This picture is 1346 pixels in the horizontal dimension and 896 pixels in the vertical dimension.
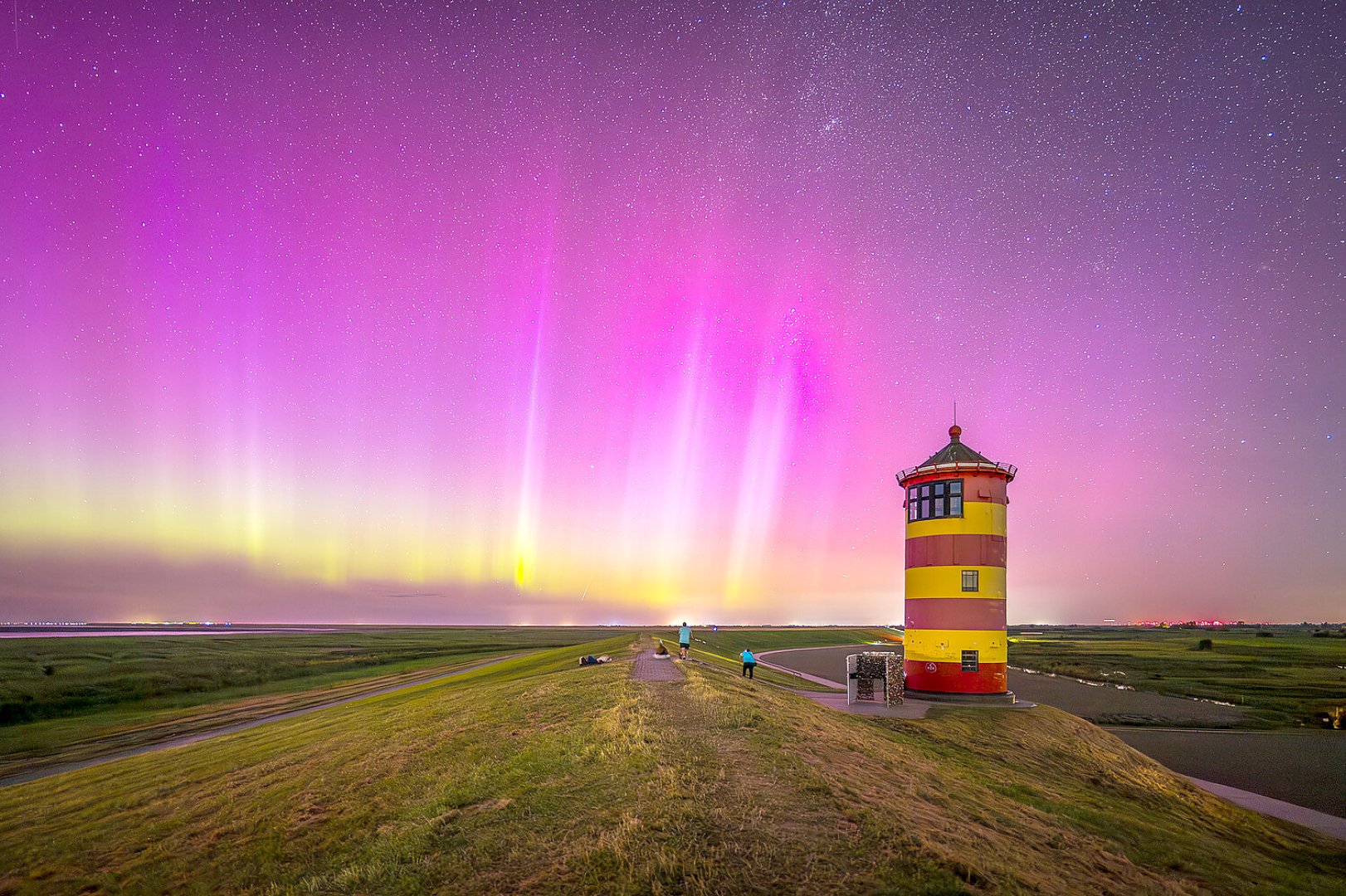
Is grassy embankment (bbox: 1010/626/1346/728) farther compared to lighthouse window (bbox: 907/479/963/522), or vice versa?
grassy embankment (bbox: 1010/626/1346/728)

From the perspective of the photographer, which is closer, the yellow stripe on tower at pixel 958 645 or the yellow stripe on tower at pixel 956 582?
the yellow stripe on tower at pixel 958 645

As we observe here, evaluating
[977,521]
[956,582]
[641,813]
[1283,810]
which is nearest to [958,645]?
[956,582]

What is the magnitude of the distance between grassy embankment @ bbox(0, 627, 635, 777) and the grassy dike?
47.2 ft

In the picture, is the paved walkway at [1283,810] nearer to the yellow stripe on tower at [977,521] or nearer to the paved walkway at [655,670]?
the yellow stripe on tower at [977,521]

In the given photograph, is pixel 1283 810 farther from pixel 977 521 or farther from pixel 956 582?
pixel 977 521

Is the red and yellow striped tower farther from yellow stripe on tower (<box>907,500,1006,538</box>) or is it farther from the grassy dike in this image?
the grassy dike

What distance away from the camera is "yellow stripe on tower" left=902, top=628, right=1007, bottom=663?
103ft

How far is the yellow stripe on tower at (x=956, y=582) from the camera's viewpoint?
31.6m

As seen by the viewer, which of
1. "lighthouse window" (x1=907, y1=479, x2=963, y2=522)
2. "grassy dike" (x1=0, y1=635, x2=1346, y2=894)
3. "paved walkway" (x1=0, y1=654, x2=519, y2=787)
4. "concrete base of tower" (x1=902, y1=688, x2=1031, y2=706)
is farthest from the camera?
"lighthouse window" (x1=907, y1=479, x2=963, y2=522)

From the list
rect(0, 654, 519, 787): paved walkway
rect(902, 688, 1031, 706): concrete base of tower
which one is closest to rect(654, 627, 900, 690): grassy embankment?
rect(902, 688, 1031, 706): concrete base of tower

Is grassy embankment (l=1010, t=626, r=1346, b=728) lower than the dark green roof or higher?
lower

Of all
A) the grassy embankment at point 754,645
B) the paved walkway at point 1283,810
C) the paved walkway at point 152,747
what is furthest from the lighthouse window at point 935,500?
the paved walkway at point 152,747

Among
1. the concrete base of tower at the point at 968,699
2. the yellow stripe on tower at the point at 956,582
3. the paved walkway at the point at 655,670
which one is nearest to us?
the paved walkway at the point at 655,670

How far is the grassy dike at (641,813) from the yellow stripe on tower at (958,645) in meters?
6.67
